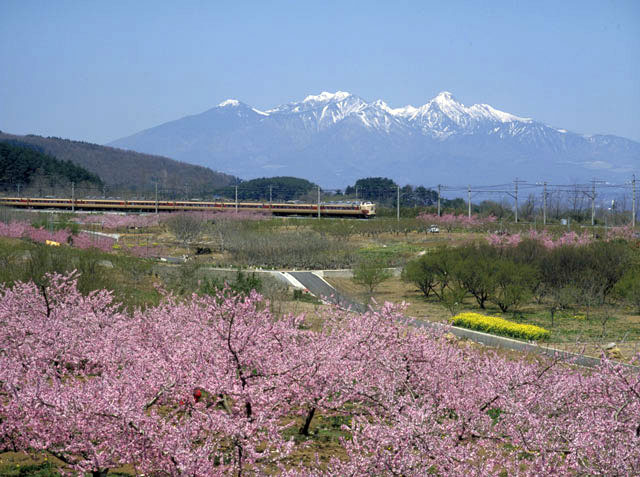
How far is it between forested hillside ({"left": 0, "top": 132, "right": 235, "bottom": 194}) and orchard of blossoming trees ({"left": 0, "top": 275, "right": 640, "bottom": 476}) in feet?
457

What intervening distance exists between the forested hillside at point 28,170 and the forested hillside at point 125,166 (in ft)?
129

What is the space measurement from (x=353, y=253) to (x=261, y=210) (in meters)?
29.7

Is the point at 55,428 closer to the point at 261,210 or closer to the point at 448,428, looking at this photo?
the point at 448,428

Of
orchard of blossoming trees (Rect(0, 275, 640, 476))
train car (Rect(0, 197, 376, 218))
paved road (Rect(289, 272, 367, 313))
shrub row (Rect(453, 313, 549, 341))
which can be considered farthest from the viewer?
train car (Rect(0, 197, 376, 218))

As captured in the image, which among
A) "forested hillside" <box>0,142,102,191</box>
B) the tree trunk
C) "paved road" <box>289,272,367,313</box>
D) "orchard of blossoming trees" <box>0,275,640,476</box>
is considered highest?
"forested hillside" <box>0,142,102,191</box>

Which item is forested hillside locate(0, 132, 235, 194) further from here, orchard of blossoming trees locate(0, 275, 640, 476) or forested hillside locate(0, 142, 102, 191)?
orchard of blossoming trees locate(0, 275, 640, 476)

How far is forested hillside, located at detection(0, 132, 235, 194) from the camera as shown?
156125 millimetres

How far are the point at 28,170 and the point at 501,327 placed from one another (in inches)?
3777

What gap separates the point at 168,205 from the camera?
7756 cm

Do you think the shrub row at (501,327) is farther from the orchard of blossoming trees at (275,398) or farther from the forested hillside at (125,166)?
the forested hillside at (125,166)

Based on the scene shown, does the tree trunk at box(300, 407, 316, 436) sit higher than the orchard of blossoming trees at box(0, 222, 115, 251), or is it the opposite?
the orchard of blossoming trees at box(0, 222, 115, 251)

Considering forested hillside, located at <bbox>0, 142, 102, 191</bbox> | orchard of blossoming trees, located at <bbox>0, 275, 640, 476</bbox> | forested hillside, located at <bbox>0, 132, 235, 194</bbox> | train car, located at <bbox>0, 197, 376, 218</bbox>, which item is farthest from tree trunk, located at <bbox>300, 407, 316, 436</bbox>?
forested hillside, located at <bbox>0, 132, 235, 194</bbox>

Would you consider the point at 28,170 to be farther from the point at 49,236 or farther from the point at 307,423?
the point at 307,423

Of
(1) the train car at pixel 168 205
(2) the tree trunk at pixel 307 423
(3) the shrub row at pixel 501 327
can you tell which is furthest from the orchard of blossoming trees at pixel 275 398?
(1) the train car at pixel 168 205
